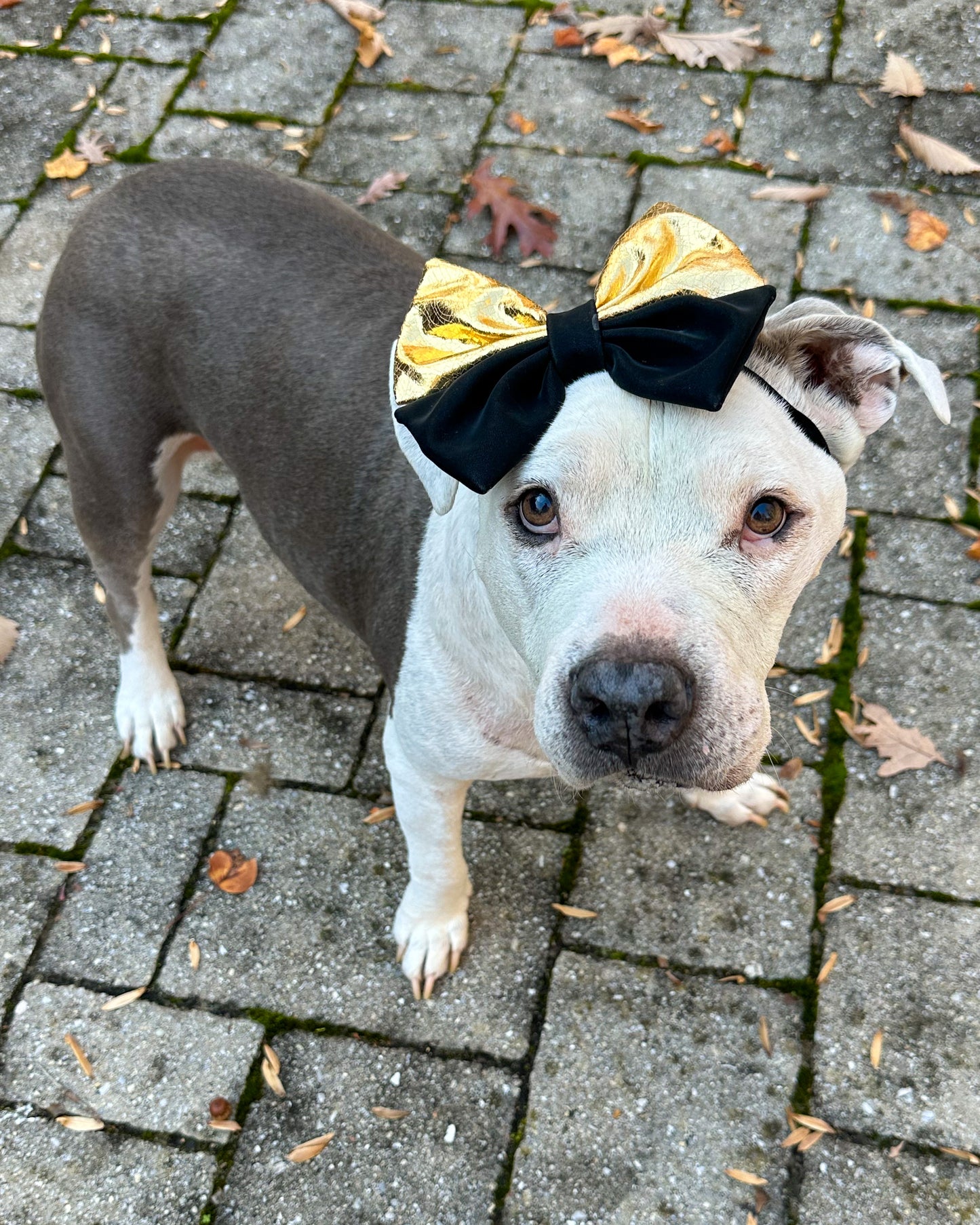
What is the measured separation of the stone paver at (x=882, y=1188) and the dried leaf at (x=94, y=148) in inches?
198

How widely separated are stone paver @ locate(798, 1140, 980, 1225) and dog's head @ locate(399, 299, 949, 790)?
142cm

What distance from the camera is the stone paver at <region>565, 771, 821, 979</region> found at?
10.8ft

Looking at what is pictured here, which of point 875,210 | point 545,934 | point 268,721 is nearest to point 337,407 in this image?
point 268,721

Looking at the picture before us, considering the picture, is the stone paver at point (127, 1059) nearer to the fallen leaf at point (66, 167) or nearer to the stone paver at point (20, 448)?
the stone paver at point (20, 448)

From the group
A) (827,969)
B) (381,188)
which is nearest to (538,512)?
(827,969)

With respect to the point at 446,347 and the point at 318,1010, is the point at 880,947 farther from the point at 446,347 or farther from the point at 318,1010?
the point at 446,347

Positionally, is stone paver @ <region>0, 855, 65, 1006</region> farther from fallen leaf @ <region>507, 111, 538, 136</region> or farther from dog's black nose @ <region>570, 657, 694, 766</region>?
fallen leaf @ <region>507, 111, 538, 136</region>

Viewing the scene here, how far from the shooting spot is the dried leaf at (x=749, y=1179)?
291cm

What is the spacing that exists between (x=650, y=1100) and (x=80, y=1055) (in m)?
1.60

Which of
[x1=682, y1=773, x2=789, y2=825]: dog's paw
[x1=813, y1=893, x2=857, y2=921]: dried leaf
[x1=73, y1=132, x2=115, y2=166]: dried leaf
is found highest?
[x1=73, y1=132, x2=115, y2=166]: dried leaf

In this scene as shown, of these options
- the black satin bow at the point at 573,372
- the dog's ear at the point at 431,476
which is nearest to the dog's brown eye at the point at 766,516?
the black satin bow at the point at 573,372

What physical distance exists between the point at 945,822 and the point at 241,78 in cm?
477

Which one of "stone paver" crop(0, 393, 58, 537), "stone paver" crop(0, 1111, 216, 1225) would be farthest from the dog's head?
"stone paver" crop(0, 393, 58, 537)

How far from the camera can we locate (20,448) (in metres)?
4.44
